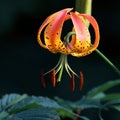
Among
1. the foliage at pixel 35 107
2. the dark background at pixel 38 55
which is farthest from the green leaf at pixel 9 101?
the dark background at pixel 38 55

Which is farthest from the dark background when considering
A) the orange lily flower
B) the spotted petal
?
the spotted petal

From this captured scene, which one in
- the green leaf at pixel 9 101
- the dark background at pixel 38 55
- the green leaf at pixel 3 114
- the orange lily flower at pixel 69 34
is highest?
the orange lily flower at pixel 69 34

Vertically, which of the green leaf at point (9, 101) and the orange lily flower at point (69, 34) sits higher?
the orange lily flower at point (69, 34)

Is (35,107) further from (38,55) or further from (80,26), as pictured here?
(38,55)

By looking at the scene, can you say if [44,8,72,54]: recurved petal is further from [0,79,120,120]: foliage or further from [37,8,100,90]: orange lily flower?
[0,79,120,120]: foliage

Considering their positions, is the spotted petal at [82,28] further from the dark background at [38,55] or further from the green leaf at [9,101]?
the dark background at [38,55]

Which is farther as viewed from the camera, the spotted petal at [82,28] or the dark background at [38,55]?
the dark background at [38,55]
